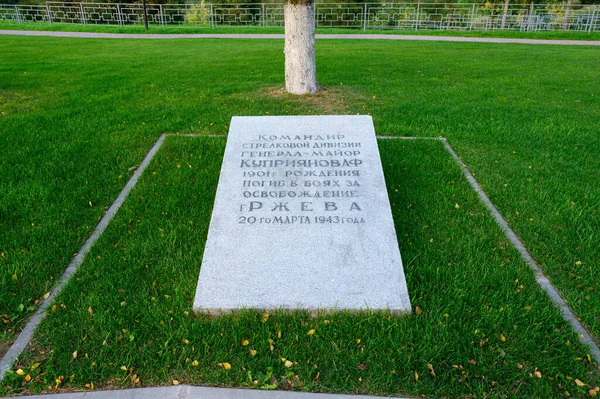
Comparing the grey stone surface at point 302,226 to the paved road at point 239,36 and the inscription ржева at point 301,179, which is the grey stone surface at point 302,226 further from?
the paved road at point 239,36

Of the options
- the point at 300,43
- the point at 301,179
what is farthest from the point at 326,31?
the point at 301,179

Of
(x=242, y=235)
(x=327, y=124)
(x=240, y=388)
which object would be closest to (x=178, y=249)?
(x=242, y=235)

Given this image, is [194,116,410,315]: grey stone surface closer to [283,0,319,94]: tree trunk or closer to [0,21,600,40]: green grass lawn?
[283,0,319,94]: tree trunk

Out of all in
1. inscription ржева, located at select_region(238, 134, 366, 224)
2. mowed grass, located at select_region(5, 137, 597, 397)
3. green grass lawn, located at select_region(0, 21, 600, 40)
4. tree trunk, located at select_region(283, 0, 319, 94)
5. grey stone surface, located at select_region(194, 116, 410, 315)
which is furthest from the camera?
green grass lawn, located at select_region(0, 21, 600, 40)

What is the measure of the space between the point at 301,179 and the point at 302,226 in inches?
20.5

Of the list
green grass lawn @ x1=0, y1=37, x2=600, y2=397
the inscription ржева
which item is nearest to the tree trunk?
green grass lawn @ x1=0, y1=37, x2=600, y2=397

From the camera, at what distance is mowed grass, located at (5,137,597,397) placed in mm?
2615

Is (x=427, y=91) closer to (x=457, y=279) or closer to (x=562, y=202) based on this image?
(x=562, y=202)

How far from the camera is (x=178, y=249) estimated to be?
12.5ft

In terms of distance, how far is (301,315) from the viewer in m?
3.05

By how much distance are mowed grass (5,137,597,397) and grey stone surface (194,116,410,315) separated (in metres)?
0.13

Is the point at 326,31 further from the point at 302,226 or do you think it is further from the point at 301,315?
the point at 301,315

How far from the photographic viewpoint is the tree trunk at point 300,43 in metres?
7.46

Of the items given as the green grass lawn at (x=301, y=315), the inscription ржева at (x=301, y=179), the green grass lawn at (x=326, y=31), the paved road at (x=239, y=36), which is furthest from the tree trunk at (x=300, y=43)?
the green grass lawn at (x=326, y=31)
